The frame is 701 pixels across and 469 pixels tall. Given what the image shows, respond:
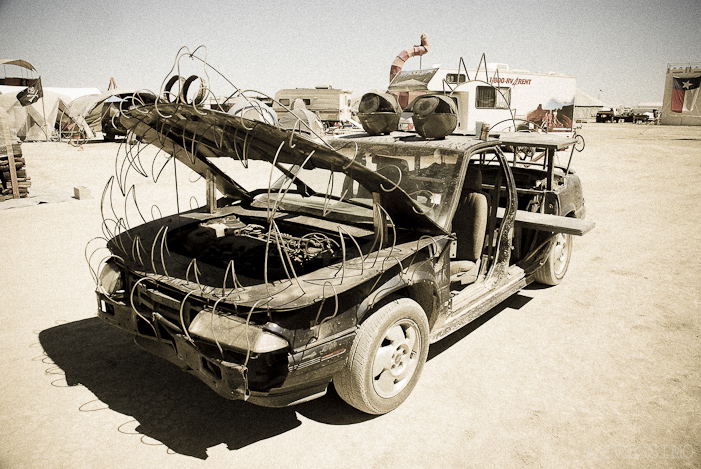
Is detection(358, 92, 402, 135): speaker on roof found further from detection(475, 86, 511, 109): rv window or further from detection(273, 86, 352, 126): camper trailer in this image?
detection(273, 86, 352, 126): camper trailer

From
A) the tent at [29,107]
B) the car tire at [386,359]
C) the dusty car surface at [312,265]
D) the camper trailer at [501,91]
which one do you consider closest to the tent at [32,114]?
the tent at [29,107]

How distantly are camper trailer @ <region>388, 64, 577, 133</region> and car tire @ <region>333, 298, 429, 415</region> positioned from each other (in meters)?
14.1

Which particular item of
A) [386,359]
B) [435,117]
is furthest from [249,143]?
[435,117]

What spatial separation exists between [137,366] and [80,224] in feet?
19.5

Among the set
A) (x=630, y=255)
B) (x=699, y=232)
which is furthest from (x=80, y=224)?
(x=699, y=232)

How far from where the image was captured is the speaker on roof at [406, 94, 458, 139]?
13.9ft

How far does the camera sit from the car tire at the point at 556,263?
5.48 m

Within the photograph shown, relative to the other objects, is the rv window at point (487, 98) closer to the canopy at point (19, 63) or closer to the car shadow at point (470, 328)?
the car shadow at point (470, 328)

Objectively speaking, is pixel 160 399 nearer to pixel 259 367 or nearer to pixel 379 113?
pixel 259 367

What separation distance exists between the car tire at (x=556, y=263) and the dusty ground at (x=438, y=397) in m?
0.19

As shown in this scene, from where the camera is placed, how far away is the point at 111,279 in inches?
138

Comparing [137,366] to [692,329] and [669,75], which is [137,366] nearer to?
[692,329]

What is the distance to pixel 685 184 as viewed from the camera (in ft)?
42.6

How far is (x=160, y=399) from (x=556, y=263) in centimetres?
464
